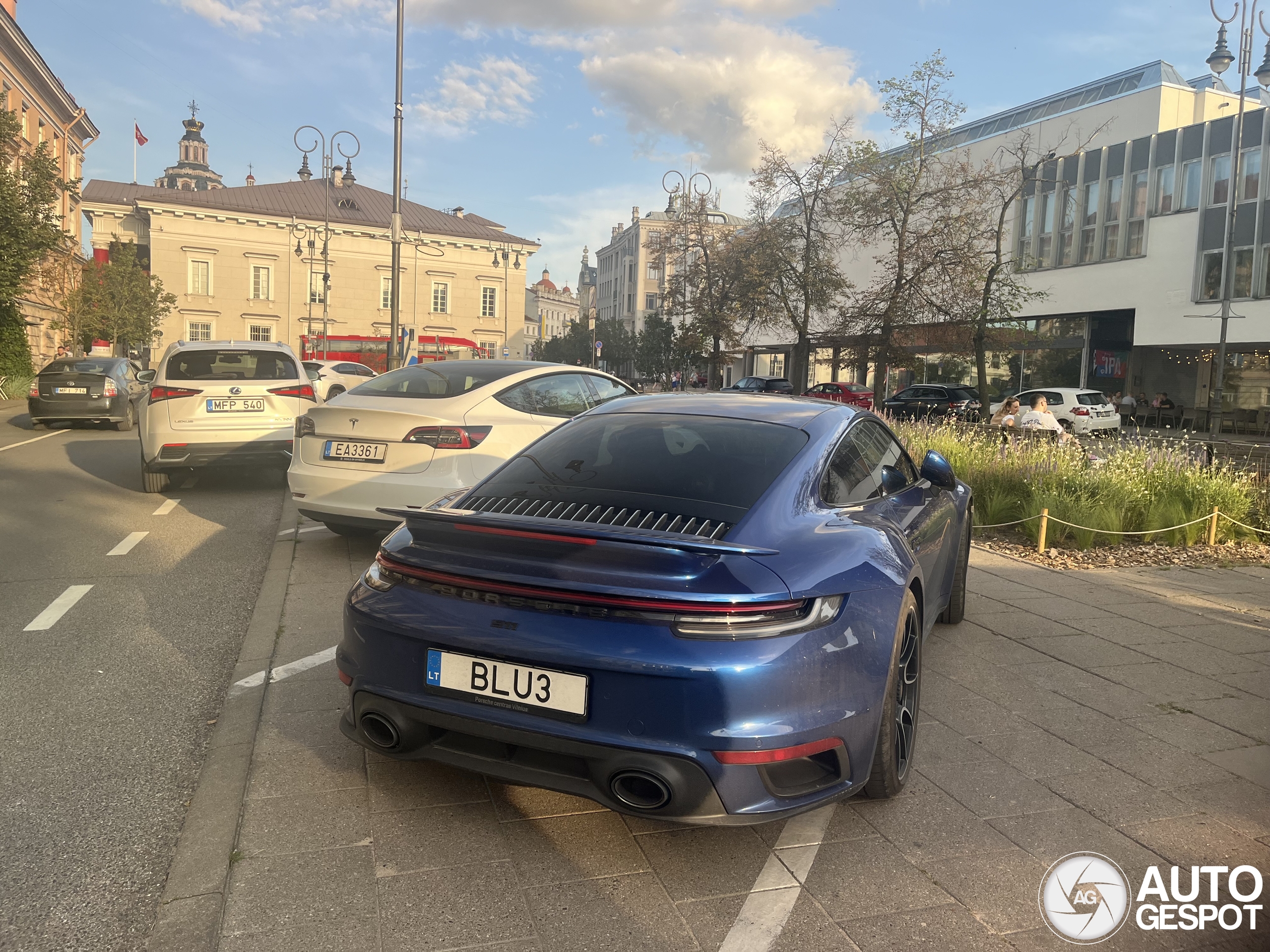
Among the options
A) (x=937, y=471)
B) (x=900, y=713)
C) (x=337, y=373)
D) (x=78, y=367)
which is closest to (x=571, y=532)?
(x=900, y=713)

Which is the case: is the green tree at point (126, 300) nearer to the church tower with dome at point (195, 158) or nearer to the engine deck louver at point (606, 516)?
the engine deck louver at point (606, 516)

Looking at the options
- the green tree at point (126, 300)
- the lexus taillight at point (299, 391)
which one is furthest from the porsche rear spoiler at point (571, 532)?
the green tree at point (126, 300)

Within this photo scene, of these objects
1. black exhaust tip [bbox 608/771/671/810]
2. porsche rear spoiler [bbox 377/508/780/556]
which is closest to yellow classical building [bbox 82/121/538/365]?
porsche rear spoiler [bbox 377/508/780/556]

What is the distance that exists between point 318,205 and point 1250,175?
191 feet

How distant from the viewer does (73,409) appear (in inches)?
749

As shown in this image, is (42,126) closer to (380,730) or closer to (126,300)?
(126,300)

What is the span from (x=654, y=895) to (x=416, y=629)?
3.38 ft

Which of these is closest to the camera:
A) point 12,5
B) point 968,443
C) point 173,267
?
point 968,443

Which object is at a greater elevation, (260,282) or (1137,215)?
(1137,215)

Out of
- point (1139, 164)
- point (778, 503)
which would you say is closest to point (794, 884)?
point (778, 503)

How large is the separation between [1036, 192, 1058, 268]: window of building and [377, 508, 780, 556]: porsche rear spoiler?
4071 cm

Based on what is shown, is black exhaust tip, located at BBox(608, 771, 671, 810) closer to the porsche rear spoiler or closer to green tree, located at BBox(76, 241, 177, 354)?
the porsche rear spoiler

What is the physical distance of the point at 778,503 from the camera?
3197mm

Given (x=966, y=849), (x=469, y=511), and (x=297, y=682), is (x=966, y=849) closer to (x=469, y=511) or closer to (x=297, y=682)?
(x=469, y=511)
